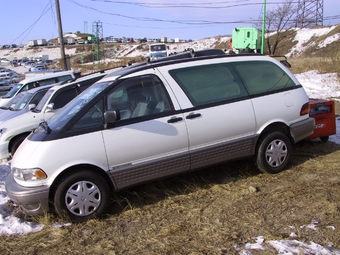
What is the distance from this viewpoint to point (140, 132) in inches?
172

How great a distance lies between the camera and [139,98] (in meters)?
4.58

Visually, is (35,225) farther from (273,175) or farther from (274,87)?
(274,87)

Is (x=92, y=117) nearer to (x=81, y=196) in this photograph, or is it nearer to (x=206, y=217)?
(x=81, y=196)

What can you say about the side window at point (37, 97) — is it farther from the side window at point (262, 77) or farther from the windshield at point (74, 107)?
the side window at point (262, 77)

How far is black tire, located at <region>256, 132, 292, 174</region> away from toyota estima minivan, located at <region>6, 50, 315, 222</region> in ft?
0.05

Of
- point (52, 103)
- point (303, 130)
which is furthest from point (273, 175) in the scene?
point (52, 103)

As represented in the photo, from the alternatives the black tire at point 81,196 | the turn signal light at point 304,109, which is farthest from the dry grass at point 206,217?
the turn signal light at point 304,109

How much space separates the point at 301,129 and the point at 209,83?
1.72 meters

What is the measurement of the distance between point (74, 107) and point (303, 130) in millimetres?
3490

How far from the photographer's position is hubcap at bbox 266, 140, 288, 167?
5258mm

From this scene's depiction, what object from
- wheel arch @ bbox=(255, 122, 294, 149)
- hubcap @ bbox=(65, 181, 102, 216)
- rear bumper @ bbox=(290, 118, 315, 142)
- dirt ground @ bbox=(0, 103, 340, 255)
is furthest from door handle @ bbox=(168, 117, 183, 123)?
rear bumper @ bbox=(290, 118, 315, 142)

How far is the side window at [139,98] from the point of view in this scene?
448 cm

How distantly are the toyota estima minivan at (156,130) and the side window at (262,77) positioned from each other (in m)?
0.02

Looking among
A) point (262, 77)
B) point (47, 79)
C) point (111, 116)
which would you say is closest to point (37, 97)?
point (47, 79)
